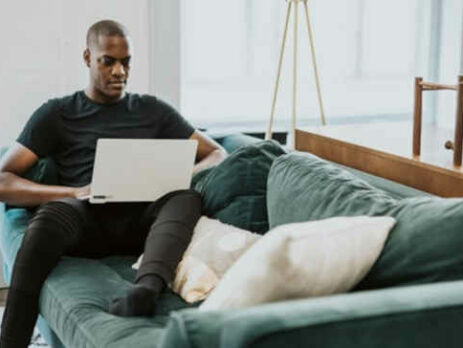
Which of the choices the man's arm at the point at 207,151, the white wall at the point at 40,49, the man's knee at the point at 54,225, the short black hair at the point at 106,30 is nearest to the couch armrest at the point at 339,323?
the man's knee at the point at 54,225

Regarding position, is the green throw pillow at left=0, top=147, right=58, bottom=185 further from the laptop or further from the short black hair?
the short black hair

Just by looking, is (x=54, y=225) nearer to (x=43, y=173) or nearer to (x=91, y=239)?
(x=91, y=239)

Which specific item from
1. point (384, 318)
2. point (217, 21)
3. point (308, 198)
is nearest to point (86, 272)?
point (308, 198)

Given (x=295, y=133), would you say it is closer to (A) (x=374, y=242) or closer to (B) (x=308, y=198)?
(B) (x=308, y=198)

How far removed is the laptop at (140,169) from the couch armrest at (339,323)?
143 centimetres

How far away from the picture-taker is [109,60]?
3.05 m

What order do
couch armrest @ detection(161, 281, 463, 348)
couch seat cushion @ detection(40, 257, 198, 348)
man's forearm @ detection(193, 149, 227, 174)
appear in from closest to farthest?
couch armrest @ detection(161, 281, 463, 348) → couch seat cushion @ detection(40, 257, 198, 348) → man's forearm @ detection(193, 149, 227, 174)

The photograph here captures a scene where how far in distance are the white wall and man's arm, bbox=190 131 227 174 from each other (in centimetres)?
81

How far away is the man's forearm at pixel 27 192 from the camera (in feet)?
9.23

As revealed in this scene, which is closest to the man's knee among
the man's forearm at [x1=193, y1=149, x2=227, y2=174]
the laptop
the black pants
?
the black pants

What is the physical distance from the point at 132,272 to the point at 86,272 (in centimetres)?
16

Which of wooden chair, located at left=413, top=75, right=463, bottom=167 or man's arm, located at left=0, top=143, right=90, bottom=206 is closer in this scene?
wooden chair, located at left=413, top=75, right=463, bottom=167

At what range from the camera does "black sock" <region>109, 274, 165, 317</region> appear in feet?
6.80

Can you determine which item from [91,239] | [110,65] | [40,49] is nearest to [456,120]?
[91,239]
